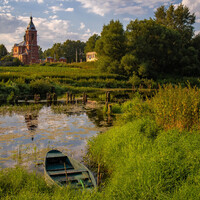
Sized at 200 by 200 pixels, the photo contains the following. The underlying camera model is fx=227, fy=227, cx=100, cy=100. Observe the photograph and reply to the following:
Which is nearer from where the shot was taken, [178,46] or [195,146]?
[195,146]

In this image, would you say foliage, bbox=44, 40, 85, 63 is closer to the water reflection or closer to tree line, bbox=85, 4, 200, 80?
tree line, bbox=85, 4, 200, 80

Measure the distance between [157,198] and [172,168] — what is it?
1143 mm

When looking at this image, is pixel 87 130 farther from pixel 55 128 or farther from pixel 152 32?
pixel 152 32

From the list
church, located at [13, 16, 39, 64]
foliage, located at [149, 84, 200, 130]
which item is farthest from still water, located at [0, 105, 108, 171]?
church, located at [13, 16, 39, 64]

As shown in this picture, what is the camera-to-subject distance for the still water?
895 centimetres

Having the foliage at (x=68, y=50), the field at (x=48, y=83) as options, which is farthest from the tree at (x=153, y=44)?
the foliage at (x=68, y=50)

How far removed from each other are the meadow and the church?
97731mm

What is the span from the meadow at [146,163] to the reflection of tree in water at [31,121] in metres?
5.02

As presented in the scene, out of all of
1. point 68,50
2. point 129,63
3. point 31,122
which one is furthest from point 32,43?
point 31,122

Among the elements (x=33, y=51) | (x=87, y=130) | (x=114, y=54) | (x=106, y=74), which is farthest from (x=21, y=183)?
(x=33, y=51)

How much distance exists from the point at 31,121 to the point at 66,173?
32.7 ft

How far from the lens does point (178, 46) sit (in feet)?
202

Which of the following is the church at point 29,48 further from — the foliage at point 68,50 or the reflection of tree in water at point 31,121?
the reflection of tree in water at point 31,121

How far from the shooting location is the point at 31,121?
15.3m
